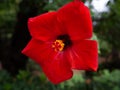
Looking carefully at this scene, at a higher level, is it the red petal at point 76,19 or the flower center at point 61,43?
the red petal at point 76,19

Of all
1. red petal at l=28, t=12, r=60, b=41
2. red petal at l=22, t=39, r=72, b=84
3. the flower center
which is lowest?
red petal at l=22, t=39, r=72, b=84

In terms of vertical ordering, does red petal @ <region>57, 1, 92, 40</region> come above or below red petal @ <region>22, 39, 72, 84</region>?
above

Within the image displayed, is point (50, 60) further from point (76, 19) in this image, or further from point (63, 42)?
point (76, 19)

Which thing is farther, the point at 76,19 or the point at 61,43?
the point at 61,43

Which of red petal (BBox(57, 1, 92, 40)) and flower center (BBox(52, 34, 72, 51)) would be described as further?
flower center (BBox(52, 34, 72, 51))

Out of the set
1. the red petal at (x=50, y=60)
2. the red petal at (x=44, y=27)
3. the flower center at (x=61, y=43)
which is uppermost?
the red petal at (x=44, y=27)

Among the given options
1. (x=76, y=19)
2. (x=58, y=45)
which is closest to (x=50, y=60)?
(x=58, y=45)
